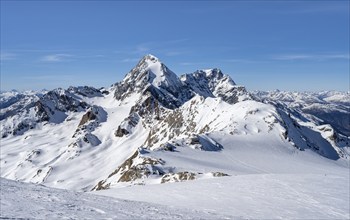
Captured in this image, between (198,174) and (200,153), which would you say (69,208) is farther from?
(200,153)

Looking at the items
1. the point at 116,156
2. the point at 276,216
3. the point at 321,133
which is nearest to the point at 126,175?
the point at 276,216

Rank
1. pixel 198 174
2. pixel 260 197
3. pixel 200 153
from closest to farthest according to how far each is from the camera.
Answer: pixel 260 197 → pixel 198 174 → pixel 200 153

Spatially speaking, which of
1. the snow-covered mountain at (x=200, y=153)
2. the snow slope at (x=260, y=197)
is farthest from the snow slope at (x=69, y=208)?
the snow-covered mountain at (x=200, y=153)

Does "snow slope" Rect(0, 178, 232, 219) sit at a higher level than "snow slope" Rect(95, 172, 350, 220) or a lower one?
higher

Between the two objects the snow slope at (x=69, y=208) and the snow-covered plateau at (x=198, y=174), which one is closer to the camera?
the snow slope at (x=69, y=208)

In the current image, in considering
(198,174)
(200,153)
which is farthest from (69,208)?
(200,153)

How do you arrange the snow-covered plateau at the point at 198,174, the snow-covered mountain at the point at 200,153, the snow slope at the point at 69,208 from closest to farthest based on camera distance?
1. the snow slope at the point at 69,208
2. the snow-covered plateau at the point at 198,174
3. the snow-covered mountain at the point at 200,153

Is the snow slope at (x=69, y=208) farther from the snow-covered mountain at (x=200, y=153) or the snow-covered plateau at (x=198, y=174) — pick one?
the snow-covered mountain at (x=200, y=153)

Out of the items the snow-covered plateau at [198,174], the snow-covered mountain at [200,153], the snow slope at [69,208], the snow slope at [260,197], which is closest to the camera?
the snow slope at [69,208]

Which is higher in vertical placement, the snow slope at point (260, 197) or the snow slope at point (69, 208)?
the snow slope at point (69, 208)

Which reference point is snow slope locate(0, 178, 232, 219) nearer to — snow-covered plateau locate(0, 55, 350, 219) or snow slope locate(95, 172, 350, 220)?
snow-covered plateau locate(0, 55, 350, 219)

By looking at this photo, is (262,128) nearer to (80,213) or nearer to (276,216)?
(276,216)

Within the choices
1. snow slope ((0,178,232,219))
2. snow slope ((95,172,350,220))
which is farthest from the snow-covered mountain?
snow slope ((0,178,232,219))
